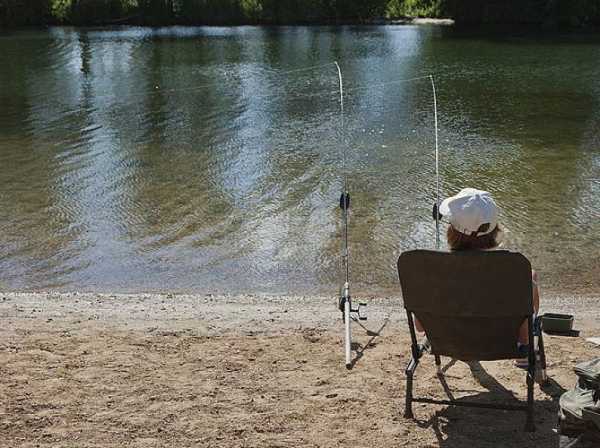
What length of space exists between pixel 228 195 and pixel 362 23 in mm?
39174

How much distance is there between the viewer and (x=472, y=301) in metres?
3.95

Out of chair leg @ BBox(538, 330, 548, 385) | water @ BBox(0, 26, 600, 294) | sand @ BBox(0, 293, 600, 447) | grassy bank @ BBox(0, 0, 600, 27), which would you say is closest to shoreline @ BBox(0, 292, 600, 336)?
sand @ BBox(0, 293, 600, 447)

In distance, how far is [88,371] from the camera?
4902 mm

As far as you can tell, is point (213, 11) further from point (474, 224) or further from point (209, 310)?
point (474, 224)

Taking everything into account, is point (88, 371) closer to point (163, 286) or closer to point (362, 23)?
point (163, 286)

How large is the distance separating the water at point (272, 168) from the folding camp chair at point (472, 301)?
343 centimetres

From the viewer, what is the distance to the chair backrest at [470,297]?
386 centimetres

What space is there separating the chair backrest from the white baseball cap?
0.16 metres

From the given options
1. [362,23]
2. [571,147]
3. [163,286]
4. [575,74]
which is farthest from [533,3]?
[163,286]

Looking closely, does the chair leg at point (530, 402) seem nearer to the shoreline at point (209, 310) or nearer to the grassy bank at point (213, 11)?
the shoreline at point (209, 310)

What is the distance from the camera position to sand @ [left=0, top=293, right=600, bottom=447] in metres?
4.08

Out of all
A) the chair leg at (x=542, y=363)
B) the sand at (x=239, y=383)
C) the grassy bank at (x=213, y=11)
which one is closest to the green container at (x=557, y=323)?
the sand at (x=239, y=383)

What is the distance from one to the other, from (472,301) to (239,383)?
144 cm

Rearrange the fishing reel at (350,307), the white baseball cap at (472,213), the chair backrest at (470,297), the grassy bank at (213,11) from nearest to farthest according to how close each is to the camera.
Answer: the chair backrest at (470,297) → the white baseball cap at (472,213) → the fishing reel at (350,307) → the grassy bank at (213,11)
